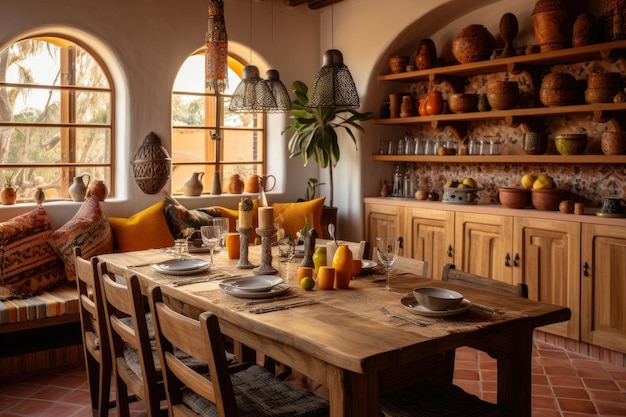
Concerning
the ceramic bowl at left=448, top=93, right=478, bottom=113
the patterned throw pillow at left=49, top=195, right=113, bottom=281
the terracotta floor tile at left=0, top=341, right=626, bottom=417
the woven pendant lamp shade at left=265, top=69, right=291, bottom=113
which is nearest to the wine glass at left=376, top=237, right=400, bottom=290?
the woven pendant lamp shade at left=265, top=69, right=291, bottom=113

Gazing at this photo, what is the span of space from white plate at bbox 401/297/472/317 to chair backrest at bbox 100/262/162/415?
100 cm

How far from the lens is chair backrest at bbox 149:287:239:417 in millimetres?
1809

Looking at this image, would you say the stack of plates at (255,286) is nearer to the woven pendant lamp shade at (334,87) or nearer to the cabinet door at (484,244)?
the woven pendant lamp shade at (334,87)

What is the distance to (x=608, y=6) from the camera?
4.19m

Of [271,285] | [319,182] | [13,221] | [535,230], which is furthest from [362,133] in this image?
[271,285]

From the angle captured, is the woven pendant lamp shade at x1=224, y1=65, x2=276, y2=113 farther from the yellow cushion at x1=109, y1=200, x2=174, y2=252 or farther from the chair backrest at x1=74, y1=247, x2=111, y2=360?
the yellow cushion at x1=109, y1=200, x2=174, y2=252

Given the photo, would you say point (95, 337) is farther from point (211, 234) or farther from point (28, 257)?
point (28, 257)

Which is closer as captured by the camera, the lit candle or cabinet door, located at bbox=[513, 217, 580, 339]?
the lit candle

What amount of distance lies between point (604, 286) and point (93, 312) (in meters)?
3.21

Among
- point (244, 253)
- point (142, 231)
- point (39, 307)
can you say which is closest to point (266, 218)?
point (244, 253)

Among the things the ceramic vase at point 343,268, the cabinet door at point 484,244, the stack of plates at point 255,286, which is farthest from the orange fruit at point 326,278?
the cabinet door at point 484,244

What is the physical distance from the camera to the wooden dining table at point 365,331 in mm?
1809

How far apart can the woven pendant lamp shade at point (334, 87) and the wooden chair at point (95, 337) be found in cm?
132

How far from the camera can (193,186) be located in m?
5.46
